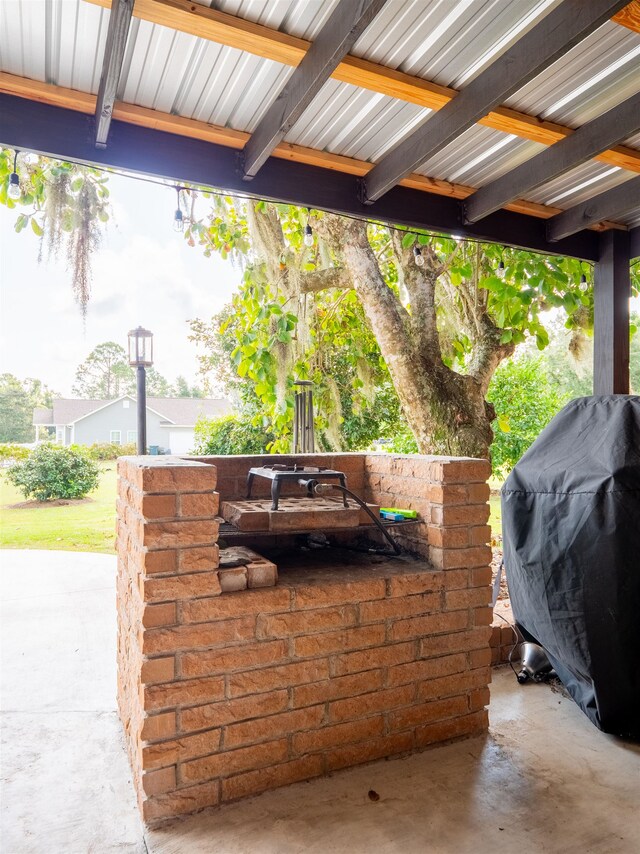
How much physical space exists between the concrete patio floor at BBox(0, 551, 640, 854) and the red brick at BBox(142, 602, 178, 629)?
560mm

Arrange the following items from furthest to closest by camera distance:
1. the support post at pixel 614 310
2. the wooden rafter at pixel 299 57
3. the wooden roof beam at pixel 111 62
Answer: the support post at pixel 614 310 < the wooden rafter at pixel 299 57 < the wooden roof beam at pixel 111 62

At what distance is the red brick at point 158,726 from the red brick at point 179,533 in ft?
1.55

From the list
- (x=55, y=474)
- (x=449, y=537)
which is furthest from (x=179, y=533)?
(x=55, y=474)

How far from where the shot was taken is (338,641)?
1771mm

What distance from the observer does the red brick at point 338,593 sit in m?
1.72

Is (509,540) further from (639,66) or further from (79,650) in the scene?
(79,650)

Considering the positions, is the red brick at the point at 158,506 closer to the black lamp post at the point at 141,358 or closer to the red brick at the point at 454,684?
the red brick at the point at 454,684

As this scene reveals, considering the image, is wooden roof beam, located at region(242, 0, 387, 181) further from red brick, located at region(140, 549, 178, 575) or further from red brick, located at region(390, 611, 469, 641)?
red brick, located at region(390, 611, 469, 641)

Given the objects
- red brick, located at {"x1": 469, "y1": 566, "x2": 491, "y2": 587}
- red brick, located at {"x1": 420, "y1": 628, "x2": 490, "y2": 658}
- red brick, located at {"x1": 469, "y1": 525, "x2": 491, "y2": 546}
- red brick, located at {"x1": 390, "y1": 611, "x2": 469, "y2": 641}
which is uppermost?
red brick, located at {"x1": 469, "y1": 525, "x2": 491, "y2": 546}

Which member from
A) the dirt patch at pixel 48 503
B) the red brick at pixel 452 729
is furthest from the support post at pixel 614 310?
the dirt patch at pixel 48 503

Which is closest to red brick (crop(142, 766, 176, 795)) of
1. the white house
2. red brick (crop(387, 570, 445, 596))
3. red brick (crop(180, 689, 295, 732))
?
red brick (crop(180, 689, 295, 732))

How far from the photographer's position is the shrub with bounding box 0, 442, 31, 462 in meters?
6.64

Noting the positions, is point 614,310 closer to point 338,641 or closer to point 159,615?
point 338,641

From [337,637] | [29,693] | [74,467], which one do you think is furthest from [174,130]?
[74,467]
